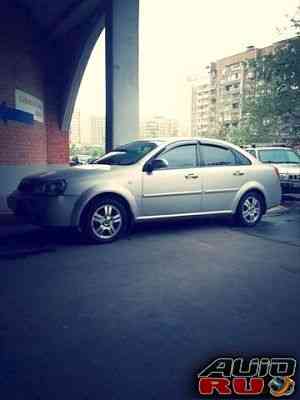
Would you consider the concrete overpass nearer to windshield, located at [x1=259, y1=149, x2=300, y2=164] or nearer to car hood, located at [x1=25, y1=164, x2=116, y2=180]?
car hood, located at [x1=25, y1=164, x2=116, y2=180]

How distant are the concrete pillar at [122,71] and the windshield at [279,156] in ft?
14.6

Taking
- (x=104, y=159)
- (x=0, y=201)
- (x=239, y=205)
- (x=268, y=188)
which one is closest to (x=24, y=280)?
(x=104, y=159)

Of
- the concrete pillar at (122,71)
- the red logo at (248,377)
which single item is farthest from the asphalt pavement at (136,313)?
the concrete pillar at (122,71)

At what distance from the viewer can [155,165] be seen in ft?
21.3

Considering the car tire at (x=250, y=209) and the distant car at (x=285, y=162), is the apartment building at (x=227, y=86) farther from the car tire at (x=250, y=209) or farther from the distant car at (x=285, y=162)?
the car tire at (x=250, y=209)

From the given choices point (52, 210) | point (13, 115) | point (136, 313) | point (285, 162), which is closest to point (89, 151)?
point (13, 115)

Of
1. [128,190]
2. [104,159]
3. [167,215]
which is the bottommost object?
[167,215]

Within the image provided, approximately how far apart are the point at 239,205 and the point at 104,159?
265cm

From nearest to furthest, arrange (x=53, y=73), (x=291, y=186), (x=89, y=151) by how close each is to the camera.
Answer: (x=291, y=186) < (x=53, y=73) < (x=89, y=151)

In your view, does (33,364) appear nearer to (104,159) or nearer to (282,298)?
(282,298)

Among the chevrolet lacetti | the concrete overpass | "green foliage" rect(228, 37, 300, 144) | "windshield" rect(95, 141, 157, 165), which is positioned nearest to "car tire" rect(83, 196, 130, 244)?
the chevrolet lacetti

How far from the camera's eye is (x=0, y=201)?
10.9 meters

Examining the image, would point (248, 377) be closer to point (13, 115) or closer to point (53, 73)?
point (13, 115)

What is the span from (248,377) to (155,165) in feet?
14.9
